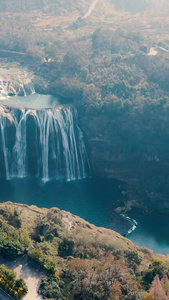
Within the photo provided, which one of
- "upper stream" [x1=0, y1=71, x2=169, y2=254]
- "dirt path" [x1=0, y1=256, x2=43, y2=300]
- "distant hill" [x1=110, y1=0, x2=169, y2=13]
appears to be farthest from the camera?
"distant hill" [x1=110, y1=0, x2=169, y2=13]

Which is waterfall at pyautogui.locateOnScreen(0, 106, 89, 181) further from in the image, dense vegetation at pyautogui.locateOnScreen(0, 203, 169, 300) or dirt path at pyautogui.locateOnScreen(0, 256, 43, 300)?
dirt path at pyautogui.locateOnScreen(0, 256, 43, 300)

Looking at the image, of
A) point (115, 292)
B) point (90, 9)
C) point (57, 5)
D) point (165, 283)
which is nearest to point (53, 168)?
point (165, 283)

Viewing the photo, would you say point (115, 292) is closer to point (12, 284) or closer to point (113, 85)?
point (12, 284)

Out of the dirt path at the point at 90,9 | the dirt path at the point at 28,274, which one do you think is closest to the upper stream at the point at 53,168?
the dirt path at the point at 28,274

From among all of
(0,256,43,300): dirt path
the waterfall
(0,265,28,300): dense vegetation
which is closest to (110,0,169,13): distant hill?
the waterfall

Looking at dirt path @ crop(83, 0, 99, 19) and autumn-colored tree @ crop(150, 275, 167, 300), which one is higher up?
dirt path @ crop(83, 0, 99, 19)

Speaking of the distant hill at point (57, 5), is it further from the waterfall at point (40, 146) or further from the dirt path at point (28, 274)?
the dirt path at point (28, 274)
